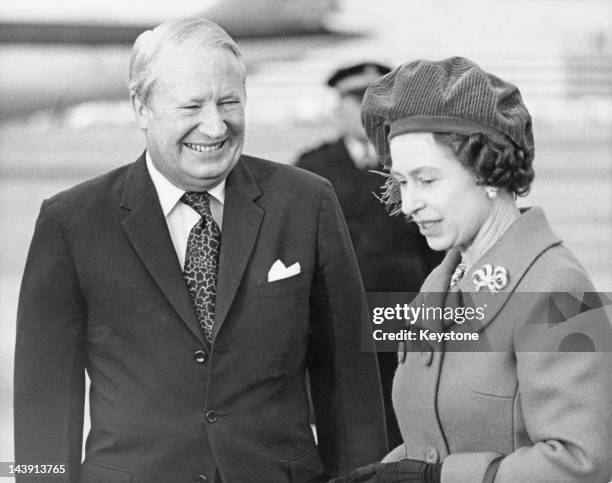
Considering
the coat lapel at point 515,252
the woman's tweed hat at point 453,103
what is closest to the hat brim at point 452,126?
the woman's tweed hat at point 453,103

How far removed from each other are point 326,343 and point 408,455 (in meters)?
0.38

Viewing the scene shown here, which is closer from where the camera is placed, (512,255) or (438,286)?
(512,255)

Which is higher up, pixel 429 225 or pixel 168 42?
pixel 168 42

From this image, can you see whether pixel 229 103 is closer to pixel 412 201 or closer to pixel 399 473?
pixel 412 201

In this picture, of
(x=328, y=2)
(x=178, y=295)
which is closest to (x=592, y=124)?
(x=328, y=2)

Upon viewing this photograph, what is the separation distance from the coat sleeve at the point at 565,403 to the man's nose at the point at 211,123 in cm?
61

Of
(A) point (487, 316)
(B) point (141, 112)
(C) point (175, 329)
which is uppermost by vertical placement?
(B) point (141, 112)

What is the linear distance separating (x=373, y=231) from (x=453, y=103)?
3.43 feet

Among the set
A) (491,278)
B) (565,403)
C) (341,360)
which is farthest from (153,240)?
(565,403)

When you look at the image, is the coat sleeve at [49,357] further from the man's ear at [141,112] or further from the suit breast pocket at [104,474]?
the man's ear at [141,112]

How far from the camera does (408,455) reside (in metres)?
1.46

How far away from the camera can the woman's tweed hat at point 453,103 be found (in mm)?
1343

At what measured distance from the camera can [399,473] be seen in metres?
1.38

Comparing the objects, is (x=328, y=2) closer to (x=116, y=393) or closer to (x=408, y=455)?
(x=116, y=393)
